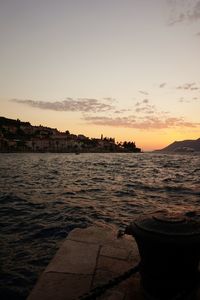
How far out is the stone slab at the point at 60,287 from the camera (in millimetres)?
3693

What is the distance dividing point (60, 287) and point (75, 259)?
854 mm

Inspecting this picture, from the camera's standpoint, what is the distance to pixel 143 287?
3643 millimetres

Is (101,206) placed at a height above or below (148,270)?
below

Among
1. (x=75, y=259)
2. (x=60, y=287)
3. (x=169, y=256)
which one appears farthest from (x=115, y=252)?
(x=169, y=256)

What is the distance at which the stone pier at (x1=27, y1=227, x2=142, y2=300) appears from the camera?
147 inches

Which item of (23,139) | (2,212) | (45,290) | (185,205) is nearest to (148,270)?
(45,290)

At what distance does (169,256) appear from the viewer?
3.32 meters

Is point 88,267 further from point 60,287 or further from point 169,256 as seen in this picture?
point 169,256

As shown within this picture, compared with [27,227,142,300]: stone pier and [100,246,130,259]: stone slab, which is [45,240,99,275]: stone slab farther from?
[100,246,130,259]: stone slab

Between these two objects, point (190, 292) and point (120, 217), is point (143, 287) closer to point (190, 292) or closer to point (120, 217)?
point (190, 292)

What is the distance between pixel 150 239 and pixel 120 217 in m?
6.90

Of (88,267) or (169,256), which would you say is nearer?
(169,256)

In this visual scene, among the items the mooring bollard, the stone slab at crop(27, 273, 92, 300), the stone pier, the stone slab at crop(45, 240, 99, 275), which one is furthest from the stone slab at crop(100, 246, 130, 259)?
the mooring bollard

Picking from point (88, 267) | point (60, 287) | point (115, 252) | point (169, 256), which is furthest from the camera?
point (115, 252)
